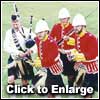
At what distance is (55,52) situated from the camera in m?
5.62

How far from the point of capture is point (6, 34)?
5.63 meters

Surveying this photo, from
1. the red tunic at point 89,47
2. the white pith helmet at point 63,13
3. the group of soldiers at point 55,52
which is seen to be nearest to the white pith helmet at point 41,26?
the group of soldiers at point 55,52

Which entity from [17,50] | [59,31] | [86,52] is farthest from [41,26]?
[86,52]

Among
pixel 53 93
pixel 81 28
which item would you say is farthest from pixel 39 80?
pixel 81 28

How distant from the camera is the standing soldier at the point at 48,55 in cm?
562

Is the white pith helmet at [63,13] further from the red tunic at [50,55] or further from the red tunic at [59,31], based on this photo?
the red tunic at [50,55]

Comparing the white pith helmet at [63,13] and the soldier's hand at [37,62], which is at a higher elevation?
the white pith helmet at [63,13]

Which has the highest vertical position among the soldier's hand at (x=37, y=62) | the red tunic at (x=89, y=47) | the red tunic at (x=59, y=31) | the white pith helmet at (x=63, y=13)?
the white pith helmet at (x=63, y=13)

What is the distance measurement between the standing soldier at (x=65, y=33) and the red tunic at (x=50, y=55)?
4cm

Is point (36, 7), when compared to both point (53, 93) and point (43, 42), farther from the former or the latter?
point (53, 93)

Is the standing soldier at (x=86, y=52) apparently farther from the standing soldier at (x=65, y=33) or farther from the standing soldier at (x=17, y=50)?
the standing soldier at (x=17, y=50)

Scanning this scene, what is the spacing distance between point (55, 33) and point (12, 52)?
1.23ft

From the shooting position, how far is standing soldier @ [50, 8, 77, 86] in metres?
5.61

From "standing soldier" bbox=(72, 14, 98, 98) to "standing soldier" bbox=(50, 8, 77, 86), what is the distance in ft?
0.16
